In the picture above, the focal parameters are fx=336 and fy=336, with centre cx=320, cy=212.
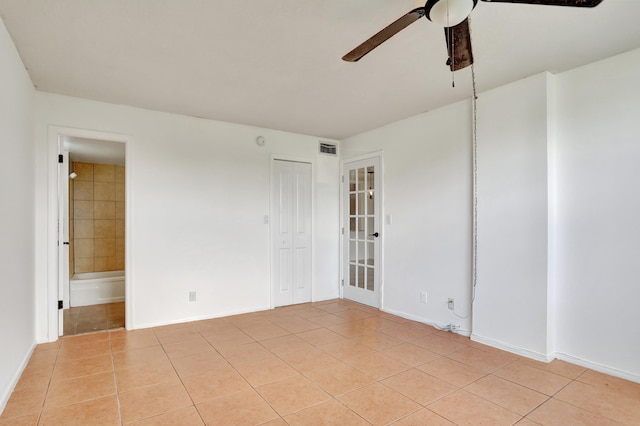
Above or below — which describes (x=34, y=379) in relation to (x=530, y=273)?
below

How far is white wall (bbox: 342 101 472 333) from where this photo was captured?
11.3 ft

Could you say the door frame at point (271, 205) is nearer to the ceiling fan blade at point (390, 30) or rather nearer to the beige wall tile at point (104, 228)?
the ceiling fan blade at point (390, 30)

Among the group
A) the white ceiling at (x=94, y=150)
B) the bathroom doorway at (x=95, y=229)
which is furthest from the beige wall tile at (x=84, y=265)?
the white ceiling at (x=94, y=150)

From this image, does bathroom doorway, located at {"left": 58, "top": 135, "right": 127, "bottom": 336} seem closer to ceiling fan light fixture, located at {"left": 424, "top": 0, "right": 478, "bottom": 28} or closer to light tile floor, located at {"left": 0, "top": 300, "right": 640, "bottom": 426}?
light tile floor, located at {"left": 0, "top": 300, "right": 640, "bottom": 426}

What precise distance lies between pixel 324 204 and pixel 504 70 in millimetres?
2860

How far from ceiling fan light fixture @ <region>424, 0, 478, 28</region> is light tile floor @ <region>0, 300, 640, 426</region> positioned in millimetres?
2142

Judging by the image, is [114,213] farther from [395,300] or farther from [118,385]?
[395,300]

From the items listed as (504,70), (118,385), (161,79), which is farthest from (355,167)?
(118,385)

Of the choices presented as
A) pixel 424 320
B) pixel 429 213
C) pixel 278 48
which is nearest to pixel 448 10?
pixel 278 48

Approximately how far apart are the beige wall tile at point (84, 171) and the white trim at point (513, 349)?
236 inches

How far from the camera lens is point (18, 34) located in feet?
7.34

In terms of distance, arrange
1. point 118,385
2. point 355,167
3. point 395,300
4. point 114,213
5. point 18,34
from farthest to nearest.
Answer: point 114,213 < point 355,167 < point 395,300 < point 118,385 < point 18,34

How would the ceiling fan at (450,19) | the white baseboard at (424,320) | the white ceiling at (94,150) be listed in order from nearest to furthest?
the ceiling fan at (450,19) < the white baseboard at (424,320) < the white ceiling at (94,150)

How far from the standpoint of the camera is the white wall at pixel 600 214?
2461 mm
